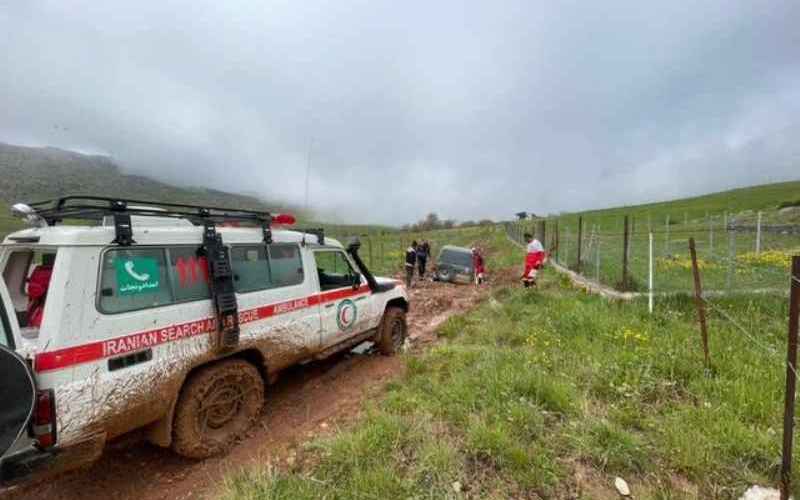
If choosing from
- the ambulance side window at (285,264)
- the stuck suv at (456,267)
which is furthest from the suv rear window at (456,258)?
the ambulance side window at (285,264)

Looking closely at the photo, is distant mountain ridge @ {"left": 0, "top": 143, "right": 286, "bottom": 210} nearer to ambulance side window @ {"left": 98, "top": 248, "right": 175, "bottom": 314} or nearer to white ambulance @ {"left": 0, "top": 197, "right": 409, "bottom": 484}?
white ambulance @ {"left": 0, "top": 197, "right": 409, "bottom": 484}

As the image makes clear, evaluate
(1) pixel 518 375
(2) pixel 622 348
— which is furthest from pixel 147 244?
(2) pixel 622 348

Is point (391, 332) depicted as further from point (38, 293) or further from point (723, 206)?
point (723, 206)

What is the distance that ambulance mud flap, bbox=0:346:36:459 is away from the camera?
216cm

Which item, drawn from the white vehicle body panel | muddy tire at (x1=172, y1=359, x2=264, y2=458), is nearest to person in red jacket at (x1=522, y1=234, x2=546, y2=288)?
the white vehicle body panel

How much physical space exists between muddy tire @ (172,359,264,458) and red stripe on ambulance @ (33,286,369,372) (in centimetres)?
45

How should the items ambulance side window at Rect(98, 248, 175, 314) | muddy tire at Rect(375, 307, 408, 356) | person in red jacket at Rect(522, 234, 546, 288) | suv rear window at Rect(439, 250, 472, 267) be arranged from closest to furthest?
ambulance side window at Rect(98, 248, 175, 314), muddy tire at Rect(375, 307, 408, 356), person in red jacket at Rect(522, 234, 546, 288), suv rear window at Rect(439, 250, 472, 267)

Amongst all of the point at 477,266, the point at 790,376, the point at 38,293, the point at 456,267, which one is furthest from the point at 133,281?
the point at 456,267

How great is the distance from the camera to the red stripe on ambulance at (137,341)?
242cm

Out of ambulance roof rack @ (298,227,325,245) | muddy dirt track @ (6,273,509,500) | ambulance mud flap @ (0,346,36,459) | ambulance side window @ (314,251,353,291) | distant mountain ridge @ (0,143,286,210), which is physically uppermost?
distant mountain ridge @ (0,143,286,210)

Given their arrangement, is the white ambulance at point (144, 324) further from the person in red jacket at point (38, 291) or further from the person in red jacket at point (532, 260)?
the person in red jacket at point (532, 260)

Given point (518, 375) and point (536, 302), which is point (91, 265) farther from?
point (536, 302)

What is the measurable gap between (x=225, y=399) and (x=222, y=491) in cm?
102

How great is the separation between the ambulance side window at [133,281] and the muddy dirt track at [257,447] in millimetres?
1568
